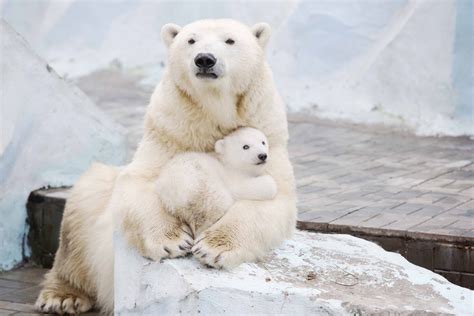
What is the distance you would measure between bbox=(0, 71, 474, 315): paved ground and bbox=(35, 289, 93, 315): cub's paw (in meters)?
0.12

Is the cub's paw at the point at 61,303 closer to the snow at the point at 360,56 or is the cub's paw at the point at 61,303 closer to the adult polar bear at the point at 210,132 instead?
the adult polar bear at the point at 210,132

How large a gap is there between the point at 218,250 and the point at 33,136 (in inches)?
103

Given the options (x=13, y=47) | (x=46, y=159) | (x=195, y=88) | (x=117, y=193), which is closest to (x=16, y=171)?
(x=46, y=159)

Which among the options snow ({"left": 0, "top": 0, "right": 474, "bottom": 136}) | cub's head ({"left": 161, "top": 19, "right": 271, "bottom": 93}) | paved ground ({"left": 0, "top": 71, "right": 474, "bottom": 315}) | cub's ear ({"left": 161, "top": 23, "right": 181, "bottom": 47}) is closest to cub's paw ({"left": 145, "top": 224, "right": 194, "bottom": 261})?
cub's head ({"left": 161, "top": 19, "right": 271, "bottom": 93})

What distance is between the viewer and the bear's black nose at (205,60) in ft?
11.6

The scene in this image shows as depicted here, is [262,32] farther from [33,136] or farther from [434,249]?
[33,136]

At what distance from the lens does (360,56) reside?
8531 millimetres

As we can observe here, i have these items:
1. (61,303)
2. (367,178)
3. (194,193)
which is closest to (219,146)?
(194,193)

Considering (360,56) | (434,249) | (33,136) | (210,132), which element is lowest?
(434,249)

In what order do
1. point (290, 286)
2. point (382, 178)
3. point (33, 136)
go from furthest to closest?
point (382, 178) < point (33, 136) < point (290, 286)

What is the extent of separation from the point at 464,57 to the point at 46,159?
12.6 feet

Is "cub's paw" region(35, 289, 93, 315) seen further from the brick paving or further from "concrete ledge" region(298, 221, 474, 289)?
"concrete ledge" region(298, 221, 474, 289)

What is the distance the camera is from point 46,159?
19.3 ft

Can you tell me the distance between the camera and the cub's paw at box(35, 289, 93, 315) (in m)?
4.65
